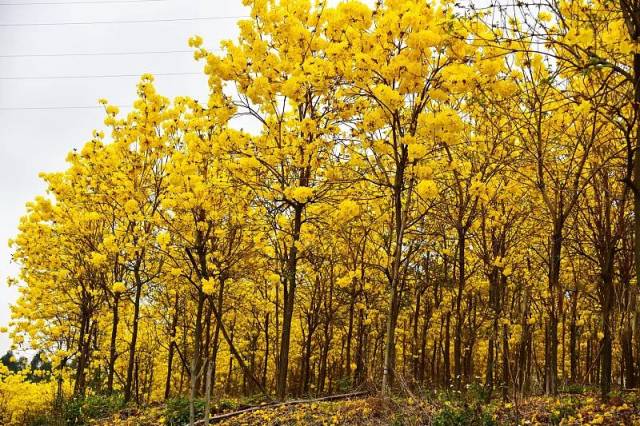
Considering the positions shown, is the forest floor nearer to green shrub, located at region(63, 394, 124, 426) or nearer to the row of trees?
the row of trees

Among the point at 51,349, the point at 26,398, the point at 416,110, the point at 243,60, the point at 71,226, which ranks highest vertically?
the point at 243,60

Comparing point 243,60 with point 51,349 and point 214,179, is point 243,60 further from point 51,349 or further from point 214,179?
point 51,349

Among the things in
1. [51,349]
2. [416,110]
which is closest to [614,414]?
[416,110]

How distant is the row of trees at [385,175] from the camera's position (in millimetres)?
6375

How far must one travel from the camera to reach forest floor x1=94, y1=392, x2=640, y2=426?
6.19 metres

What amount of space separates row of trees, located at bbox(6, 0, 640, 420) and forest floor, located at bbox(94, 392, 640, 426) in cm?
36

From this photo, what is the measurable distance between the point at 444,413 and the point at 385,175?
306cm

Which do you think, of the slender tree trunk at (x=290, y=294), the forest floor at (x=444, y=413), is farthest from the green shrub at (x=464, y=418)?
the slender tree trunk at (x=290, y=294)

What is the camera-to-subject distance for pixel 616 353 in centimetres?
1593

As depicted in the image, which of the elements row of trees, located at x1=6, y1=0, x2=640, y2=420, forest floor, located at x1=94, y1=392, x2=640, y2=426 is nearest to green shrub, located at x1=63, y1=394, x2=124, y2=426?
row of trees, located at x1=6, y1=0, x2=640, y2=420

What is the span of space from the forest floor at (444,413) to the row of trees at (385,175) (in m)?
0.36

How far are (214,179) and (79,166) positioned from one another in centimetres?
464

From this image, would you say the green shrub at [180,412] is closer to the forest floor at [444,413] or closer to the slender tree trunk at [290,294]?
the forest floor at [444,413]

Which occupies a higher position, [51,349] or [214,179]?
[214,179]
